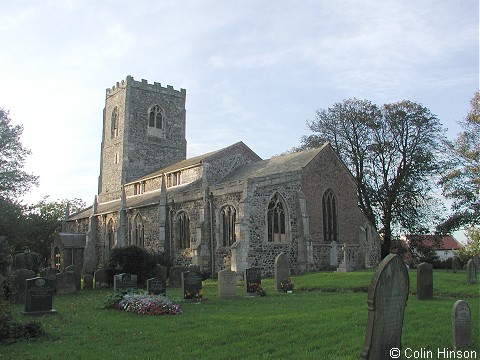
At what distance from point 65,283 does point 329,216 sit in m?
15.3

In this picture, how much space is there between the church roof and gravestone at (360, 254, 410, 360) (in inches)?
736

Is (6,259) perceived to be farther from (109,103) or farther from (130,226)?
(109,103)

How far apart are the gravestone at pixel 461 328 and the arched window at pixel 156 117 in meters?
39.5

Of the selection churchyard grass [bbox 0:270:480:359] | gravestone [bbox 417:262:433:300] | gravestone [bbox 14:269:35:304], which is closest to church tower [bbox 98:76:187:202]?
gravestone [bbox 14:269:35:304]

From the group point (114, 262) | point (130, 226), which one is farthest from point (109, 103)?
point (114, 262)

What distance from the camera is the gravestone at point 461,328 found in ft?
25.2

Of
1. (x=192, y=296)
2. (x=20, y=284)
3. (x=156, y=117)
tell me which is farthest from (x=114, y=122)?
(x=192, y=296)

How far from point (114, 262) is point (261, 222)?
314 inches

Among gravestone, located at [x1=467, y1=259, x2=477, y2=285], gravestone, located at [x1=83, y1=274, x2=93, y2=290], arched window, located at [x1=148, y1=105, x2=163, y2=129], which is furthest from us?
arched window, located at [x1=148, y1=105, x2=163, y2=129]

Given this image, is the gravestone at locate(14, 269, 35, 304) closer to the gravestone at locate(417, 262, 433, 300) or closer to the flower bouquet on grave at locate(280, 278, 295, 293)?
the flower bouquet on grave at locate(280, 278, 295, 293)

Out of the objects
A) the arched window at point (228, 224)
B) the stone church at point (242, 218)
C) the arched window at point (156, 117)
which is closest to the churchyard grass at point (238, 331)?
the stone church at point (242, 218)

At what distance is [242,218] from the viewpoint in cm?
2389

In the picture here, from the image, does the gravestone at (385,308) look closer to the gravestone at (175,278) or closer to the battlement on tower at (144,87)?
the gravestone at (175,278)

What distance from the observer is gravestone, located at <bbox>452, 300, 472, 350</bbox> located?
7691 millimetres
